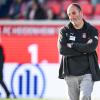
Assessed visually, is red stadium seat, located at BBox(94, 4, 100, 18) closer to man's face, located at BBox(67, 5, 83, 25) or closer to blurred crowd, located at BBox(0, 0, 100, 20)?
blurred crowd, located at BBox(0, 0, 100, 20)

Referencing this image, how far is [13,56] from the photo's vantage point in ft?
40.5

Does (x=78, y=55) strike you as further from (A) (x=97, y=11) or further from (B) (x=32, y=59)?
(A) (x=97, y=11)

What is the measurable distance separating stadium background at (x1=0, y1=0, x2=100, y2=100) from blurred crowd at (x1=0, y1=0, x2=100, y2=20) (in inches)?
126

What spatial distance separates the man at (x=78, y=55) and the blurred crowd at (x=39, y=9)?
733cm

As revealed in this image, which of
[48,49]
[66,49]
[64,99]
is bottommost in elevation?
[64,99]

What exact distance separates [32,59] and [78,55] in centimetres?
404

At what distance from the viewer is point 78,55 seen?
27.1 feet

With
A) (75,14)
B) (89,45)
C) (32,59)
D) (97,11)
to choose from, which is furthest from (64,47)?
(97,11)

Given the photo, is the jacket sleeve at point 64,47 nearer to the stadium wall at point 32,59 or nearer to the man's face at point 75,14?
the man's face at point 75,14

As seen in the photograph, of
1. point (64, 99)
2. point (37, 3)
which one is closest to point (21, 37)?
point (64, 99)

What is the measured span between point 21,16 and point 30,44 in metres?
4.40

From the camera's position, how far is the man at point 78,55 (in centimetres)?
814

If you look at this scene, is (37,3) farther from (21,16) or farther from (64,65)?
(64,65)

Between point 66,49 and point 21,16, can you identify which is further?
point 21,16
